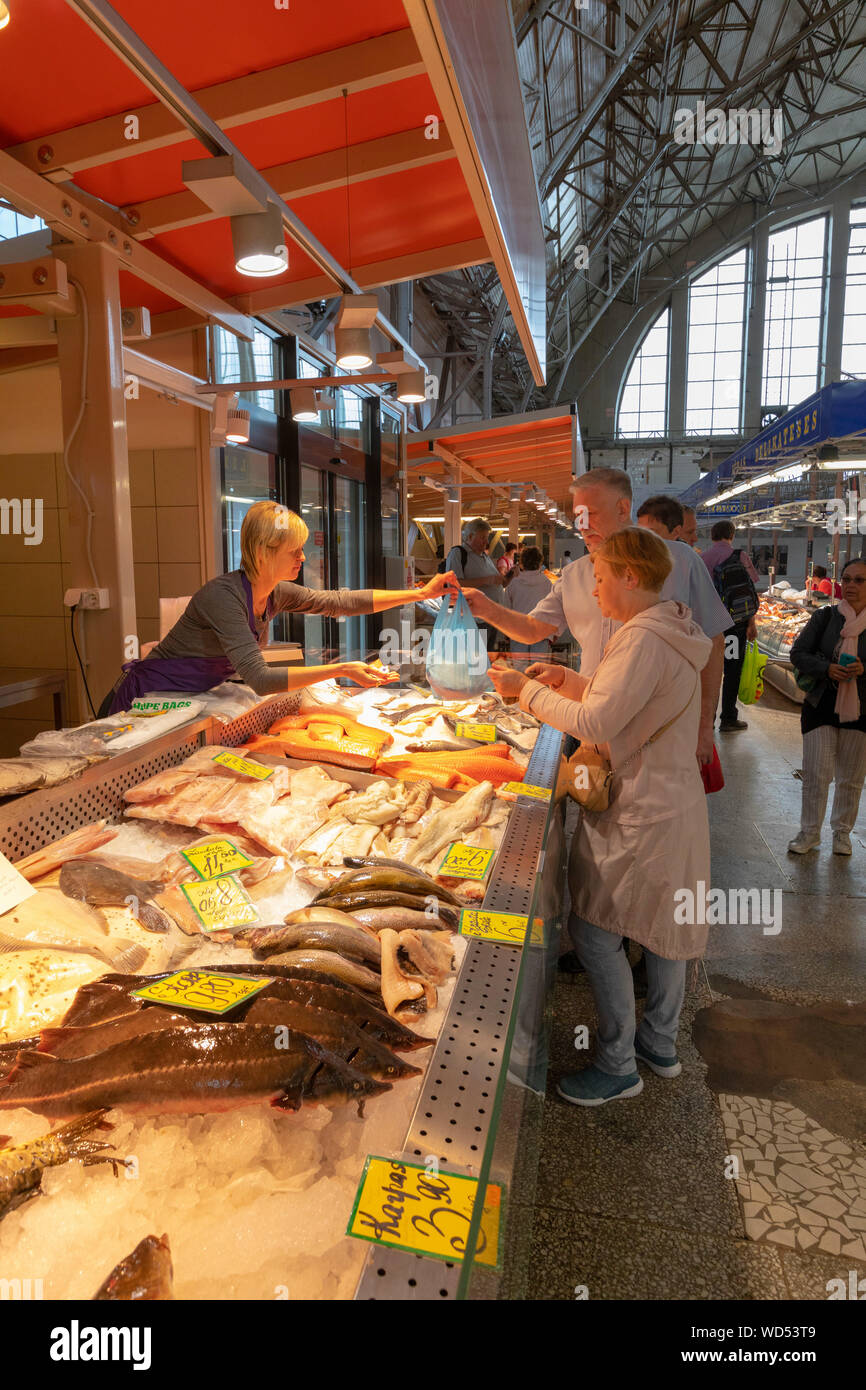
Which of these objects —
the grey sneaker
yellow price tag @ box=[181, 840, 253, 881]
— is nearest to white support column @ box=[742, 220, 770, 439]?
the grey sneaker

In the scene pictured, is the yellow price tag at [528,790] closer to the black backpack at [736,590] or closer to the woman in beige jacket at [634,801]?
the woman in beige jacket at [634,801]

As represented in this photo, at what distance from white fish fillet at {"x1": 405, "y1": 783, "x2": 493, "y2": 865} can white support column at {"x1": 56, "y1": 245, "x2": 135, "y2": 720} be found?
2.60 m

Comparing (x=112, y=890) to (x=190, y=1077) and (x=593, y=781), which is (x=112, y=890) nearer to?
(x=190, y=1077)

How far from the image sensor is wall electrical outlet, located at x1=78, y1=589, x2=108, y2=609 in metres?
4.20

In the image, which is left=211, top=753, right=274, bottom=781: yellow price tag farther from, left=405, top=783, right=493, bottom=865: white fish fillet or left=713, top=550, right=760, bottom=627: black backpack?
left=713, top=550, right=760, bottom=627: black backpack

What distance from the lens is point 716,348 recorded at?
33125mm

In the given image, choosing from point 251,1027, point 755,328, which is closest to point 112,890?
point 251,1027

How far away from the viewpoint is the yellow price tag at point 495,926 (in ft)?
5.47

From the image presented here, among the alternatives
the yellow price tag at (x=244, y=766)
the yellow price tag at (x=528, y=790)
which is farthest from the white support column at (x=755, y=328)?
the yellow price tag at (x=244, y=766)

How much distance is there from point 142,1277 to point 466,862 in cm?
124
